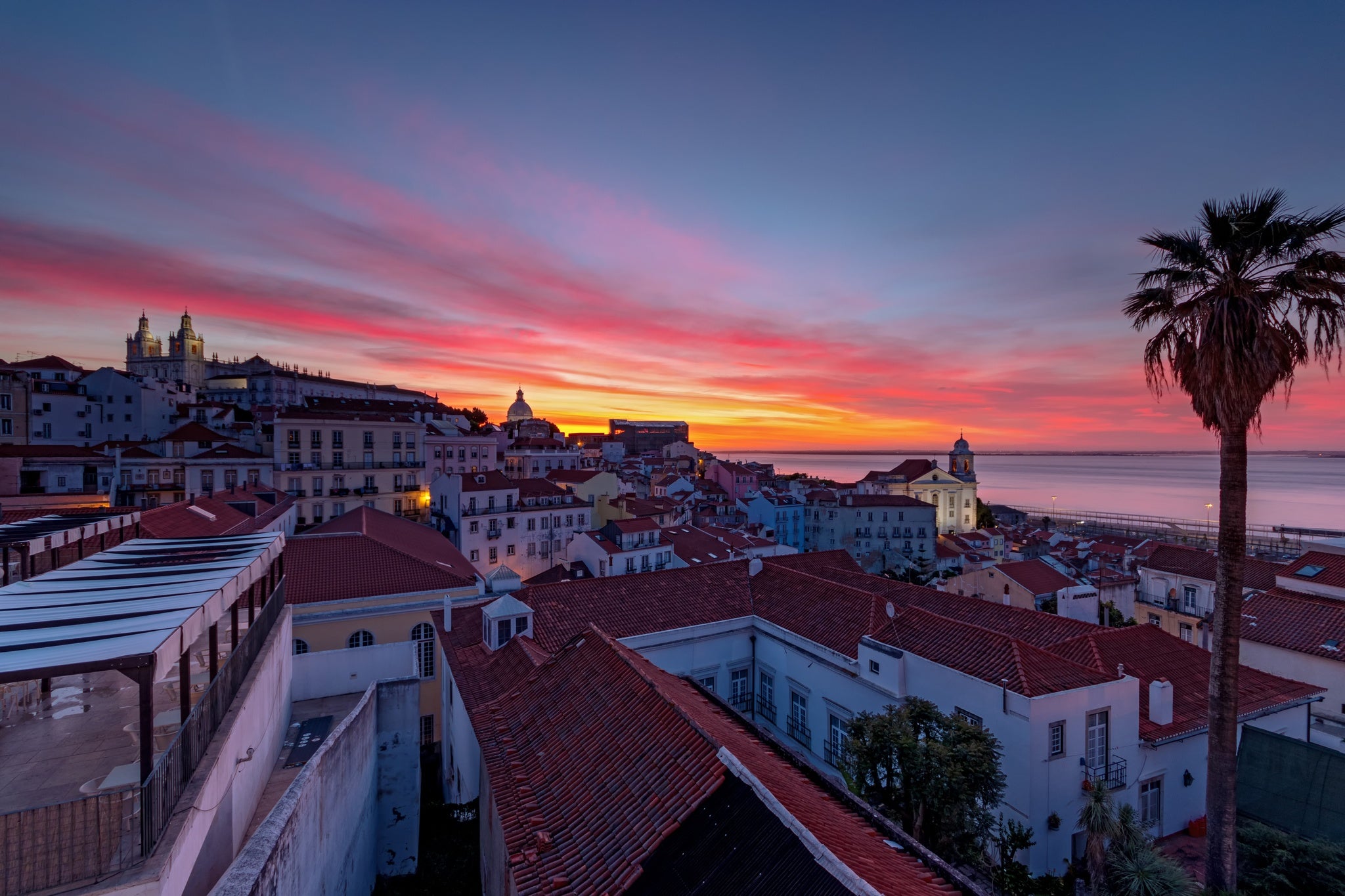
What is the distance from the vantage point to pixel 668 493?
225 feet

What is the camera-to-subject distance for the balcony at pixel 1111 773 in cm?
1272

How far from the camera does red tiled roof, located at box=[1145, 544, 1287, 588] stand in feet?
92.2

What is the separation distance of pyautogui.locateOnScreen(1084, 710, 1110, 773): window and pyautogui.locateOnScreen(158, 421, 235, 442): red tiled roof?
5192 cm

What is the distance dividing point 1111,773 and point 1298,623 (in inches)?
494

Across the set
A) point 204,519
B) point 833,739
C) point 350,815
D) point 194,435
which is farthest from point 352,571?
point 194,435

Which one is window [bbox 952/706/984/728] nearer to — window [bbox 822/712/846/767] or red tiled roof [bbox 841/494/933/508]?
window [bbox 822/712/846/767]

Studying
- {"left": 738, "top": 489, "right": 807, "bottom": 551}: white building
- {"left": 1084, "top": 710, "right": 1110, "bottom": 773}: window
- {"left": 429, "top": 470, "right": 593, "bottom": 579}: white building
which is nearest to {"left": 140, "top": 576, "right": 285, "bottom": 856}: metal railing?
{"left": 1084, "top": 710, "right": 1110, "bottom": 773}: window

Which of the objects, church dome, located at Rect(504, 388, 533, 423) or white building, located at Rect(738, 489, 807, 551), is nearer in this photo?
white building, located at Rect(738, 489, 807, 551)

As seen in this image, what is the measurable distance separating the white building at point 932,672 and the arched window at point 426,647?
2.09 metres

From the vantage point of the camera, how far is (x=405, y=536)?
94.3ft

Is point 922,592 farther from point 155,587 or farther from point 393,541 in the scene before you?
point 393,541

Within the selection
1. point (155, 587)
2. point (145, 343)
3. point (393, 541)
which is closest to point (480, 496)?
point (393, 541)

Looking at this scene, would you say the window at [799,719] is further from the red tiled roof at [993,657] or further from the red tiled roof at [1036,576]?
the red tiled roof at [1036,576]

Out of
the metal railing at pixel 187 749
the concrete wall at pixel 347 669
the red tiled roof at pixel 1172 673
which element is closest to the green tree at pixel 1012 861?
the red tiled roof at pixel 1172 673
